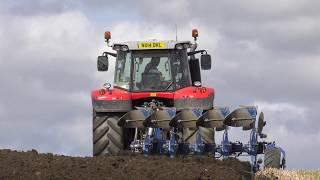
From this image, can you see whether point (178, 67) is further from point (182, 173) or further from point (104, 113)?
point (182, 173)

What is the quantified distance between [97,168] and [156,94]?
4.67 metres

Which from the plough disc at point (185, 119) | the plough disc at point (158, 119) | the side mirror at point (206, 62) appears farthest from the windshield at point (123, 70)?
the plough disc at point (185, 119)

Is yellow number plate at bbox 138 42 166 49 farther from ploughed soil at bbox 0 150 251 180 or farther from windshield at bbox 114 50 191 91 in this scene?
ploughed soil at bbox 0 150 251 180

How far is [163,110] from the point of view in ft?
46.4

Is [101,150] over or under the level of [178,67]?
under

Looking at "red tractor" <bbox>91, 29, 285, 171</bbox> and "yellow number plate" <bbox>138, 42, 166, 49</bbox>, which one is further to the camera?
"yellow number plate" <bbox>138, 42, 166, 49</bbox>

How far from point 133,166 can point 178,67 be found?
16.1ft

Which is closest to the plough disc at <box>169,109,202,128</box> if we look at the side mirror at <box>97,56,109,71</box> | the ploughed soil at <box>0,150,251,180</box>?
the ploughed soil at <box>0,150,251,180</box>

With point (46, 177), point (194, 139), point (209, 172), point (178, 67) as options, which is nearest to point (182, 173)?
point (209, 172)

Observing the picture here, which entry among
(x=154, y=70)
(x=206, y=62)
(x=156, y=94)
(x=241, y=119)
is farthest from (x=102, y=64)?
(x=241, y=119)

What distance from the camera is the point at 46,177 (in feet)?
33.1

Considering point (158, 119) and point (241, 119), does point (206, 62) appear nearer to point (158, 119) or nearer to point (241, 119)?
point (241, 119)

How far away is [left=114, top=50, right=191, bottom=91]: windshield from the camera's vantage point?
15.5 meters

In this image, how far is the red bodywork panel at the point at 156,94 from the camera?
596 inches
